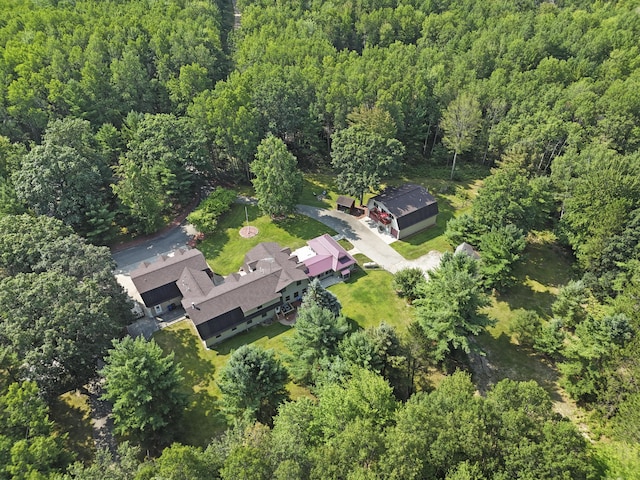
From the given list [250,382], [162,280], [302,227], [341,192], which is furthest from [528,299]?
[162,280]

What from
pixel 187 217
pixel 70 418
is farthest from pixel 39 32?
pixel 70 418

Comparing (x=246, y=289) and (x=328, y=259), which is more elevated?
(x=246, y=289)

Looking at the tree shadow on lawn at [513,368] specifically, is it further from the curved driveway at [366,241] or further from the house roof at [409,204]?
the house roof at [409,204]

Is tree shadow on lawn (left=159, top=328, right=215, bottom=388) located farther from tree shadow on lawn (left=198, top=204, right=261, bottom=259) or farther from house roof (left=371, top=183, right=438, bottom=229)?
house roof (left=371, top=183, right=438, bottom=229)

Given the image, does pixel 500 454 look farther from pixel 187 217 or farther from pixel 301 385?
pixel 187 217

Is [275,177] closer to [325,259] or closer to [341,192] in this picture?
[325,259]

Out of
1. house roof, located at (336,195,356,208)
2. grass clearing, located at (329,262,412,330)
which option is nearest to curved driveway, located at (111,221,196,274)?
house roof, located at (336,195,356,208)
